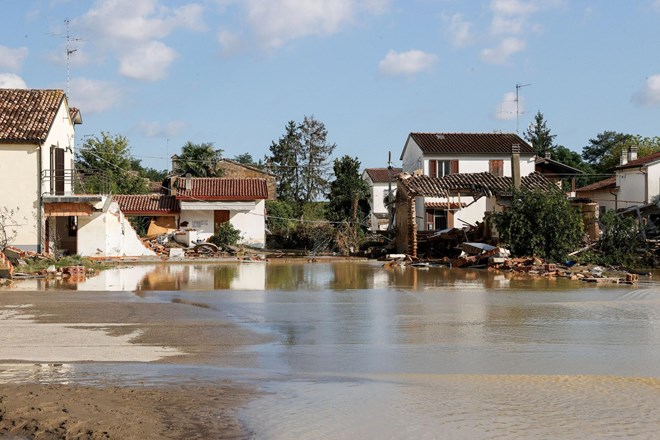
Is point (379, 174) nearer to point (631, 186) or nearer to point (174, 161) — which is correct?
point (174, 161)

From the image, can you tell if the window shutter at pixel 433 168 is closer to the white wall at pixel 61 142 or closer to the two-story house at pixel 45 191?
the two-story house at pixel 45 191

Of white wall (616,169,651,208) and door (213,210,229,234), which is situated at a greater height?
white wall (616,169,651,208)

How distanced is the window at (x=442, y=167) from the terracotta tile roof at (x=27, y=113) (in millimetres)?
31969

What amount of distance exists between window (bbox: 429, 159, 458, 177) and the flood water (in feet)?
138

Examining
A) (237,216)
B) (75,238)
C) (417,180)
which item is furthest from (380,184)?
(75,238)

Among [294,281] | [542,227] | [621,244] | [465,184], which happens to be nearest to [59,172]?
[294,281]

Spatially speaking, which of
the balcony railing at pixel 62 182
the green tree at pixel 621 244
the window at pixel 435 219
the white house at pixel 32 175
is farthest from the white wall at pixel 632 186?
the white house at pixel 32 175

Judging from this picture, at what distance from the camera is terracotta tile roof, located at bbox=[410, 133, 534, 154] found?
60.5 meters

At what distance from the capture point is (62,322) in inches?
487

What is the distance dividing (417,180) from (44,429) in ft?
123

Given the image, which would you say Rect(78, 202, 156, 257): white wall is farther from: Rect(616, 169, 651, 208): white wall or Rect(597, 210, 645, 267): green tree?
Rect(616, 169, 651, 208): white wall

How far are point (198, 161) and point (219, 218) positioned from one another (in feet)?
33.6

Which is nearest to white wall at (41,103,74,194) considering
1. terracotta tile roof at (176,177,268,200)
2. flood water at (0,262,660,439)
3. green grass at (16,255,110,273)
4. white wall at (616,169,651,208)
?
green grass at (16,255,110,273)

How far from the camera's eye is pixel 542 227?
3025cm
